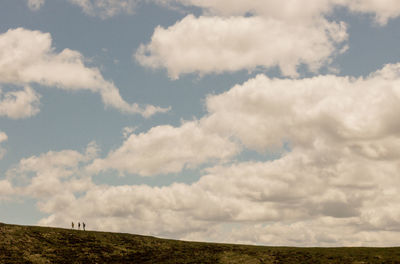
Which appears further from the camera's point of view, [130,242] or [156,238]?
[156,238]

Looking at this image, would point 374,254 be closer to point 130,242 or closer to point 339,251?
point 339,251

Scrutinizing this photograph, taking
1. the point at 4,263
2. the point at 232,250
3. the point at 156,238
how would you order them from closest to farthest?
1. the point at 4,263
2. the point at 232,250
3. the point at 156,238

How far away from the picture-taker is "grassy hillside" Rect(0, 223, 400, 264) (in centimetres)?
7681

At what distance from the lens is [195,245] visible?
9006 cm

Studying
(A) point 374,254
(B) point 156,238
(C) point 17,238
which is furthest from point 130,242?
(A) point 374,254

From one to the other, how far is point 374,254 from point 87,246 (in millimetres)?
52813

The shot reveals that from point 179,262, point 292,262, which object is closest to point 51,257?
point 179,262

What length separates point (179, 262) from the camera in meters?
77.1

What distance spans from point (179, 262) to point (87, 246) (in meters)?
18.5

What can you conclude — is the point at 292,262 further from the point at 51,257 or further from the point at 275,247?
the point at 51,257

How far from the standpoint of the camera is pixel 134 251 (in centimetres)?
8325

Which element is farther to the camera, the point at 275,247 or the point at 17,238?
the point at 275,247

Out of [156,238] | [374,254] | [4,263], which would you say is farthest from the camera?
[156,238]

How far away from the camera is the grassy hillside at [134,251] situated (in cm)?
7681
